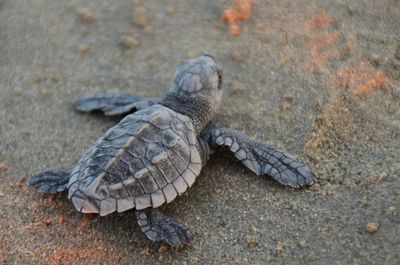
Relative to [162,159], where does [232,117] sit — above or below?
below

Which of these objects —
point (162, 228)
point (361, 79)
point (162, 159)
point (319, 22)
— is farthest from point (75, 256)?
point (319, 22)

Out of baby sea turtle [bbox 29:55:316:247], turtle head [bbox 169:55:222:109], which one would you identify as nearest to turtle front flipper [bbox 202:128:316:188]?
baby sea turtle [bbox 29:55:316:247]

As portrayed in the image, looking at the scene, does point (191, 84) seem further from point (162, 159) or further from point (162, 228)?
point (162, 228)

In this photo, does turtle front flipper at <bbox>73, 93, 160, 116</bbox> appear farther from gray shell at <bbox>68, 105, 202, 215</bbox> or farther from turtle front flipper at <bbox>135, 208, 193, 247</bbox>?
turtle front flipper at <bbox>135, 208, 193, 247</bbox>

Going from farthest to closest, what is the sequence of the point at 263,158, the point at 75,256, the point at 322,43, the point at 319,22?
the point at 319,22, the point at 322,43, the point at 263,158, the point at 75,256

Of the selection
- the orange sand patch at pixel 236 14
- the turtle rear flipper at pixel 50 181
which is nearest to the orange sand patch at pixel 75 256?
the turtle rear flipper at pixel 50 181

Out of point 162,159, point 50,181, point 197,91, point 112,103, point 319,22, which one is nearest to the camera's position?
point 162,159

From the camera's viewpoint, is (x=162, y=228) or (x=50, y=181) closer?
(x=162, y=228)
